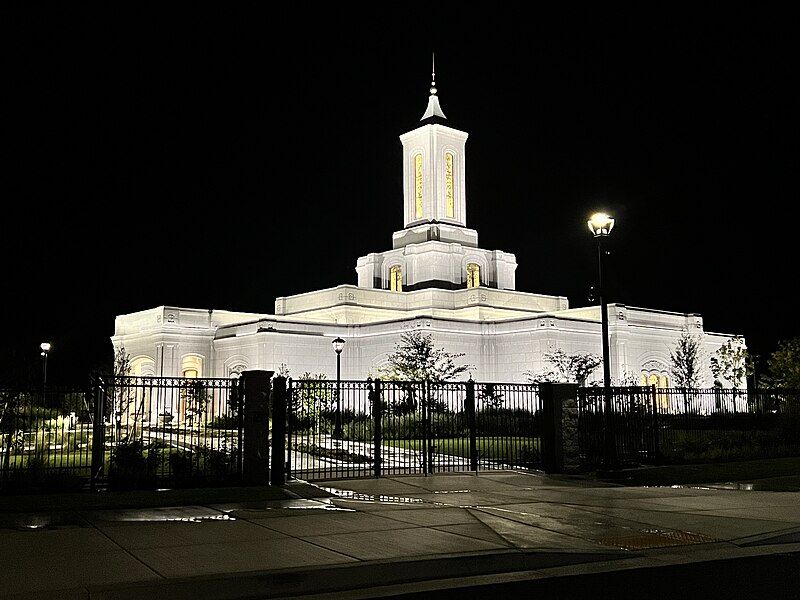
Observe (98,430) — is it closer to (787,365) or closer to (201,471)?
(201,471)

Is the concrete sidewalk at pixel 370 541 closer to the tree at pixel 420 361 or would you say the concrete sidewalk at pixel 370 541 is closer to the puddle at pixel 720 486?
the puddle at pixel 720 486

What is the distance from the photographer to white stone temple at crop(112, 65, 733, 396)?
160 feet

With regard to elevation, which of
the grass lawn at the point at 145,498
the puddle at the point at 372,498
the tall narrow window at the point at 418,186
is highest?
the tall narrow window at the point at 418,186

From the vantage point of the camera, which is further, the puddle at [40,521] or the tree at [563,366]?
the tree at [563,366]

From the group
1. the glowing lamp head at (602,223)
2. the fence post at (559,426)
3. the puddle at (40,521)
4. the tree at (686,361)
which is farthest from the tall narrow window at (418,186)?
the puddle at (40,521)

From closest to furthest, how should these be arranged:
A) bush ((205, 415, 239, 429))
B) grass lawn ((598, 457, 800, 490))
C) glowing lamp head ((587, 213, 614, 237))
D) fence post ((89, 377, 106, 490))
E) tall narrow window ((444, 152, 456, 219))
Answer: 1. fence post ((89, 377, 106, 490))
2. bush ((205, 415, 239, 429))
3. grass lawn ((598, 457, 800, 490))
4. glowing lamp head ((587, 213, 614, 237))
5. tall narrow window ((444, 152, 456, 219))

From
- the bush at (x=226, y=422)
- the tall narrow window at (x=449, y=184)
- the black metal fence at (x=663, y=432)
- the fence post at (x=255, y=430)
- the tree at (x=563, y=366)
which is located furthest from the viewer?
the tall narrow window at (x=449, y=184)

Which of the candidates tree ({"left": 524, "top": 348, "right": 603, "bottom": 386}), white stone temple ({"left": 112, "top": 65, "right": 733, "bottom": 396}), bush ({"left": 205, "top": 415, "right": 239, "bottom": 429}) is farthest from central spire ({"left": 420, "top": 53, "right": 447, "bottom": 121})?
bush ({"left": 205, "top": 415, "right": 239, "bottom": 429})

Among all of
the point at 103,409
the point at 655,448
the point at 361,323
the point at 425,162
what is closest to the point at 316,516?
the point at 103,409

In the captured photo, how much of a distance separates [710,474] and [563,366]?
2773 cm

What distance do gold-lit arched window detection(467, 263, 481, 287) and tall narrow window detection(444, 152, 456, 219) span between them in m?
3.57

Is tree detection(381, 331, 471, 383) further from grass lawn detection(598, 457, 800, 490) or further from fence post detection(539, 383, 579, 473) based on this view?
fence post detection(539, 383, 579, 473)

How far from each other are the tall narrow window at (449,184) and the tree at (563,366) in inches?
482

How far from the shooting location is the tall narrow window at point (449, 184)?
54.4 metres
